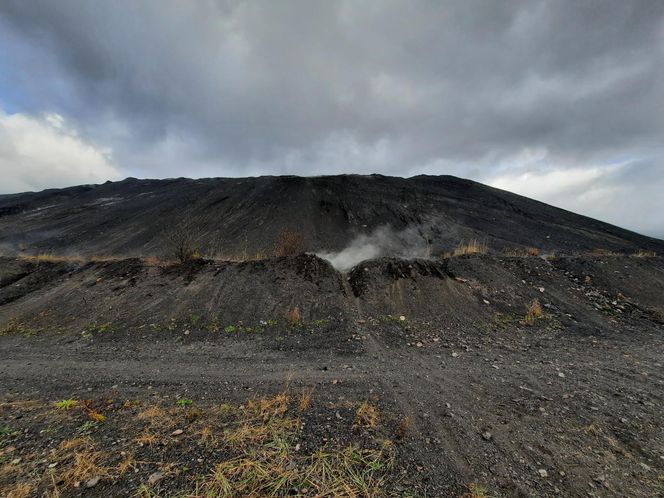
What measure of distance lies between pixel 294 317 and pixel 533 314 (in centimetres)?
771

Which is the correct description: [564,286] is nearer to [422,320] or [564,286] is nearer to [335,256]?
[422,320]

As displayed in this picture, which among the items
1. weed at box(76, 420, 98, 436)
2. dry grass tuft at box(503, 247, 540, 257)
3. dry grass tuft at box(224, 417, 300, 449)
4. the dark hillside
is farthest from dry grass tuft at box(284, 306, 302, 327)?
dry grass tuft at box(503, 247, 540, 257)

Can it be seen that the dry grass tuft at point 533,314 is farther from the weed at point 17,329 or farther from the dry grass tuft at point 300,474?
the weed at point 17,329

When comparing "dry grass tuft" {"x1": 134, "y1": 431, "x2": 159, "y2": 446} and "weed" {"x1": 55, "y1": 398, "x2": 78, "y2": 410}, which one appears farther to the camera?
"weed" {"x1": 55, "y1": 398, "x2": 78, "y2": 410}

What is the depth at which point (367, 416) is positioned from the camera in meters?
4.86

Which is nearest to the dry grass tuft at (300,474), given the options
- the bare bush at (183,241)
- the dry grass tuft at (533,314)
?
the dry grass tuft at (533,314)

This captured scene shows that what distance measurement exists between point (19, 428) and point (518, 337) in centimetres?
1073

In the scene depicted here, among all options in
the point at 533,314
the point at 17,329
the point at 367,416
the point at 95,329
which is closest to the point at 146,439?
the point at 367,416

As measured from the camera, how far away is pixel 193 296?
11703 millimetres

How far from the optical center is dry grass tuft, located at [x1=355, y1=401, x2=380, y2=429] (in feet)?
15.4

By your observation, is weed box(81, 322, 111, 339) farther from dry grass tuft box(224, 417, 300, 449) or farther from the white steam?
the white steam

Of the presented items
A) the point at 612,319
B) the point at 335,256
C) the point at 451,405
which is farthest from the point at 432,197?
the point at 451,405

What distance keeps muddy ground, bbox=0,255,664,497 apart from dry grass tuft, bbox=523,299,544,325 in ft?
0.39

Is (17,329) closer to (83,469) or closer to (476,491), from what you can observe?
(83,469)
